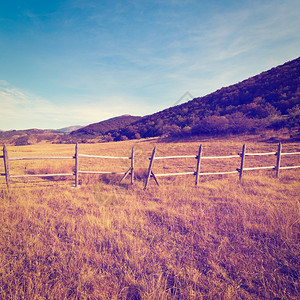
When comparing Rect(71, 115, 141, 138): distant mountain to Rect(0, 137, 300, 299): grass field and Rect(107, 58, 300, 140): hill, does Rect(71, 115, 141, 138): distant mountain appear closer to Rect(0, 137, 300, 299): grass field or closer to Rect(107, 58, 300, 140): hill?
Rect(107, 58, 300, 140): hill

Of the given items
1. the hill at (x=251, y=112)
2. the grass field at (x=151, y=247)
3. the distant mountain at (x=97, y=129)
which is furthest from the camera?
the distant mountain at (x=97, y=129)

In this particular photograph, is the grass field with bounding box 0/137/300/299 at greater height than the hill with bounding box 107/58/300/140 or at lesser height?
lesser

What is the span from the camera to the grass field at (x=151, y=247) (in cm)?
216

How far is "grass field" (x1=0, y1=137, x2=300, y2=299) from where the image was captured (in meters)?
2.16

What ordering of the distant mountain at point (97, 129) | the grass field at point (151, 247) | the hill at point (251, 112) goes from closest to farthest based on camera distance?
the grass field at point (151, 247) → the hill at point (251, 112) → the distant mountain at point (97, 129)

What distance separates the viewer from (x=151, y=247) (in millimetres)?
3021

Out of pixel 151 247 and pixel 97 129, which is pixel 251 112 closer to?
pixel 151 247

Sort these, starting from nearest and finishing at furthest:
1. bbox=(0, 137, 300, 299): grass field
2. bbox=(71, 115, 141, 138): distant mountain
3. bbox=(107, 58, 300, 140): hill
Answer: bbox=(0, 137, 300, 299): grass field
bbox=(107, 58, 300, 140): hill
bbox=(71, 115, 141, 138): distant mountain

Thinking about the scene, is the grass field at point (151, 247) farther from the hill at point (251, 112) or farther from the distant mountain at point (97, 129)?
the distant mountain at point (97, 129)

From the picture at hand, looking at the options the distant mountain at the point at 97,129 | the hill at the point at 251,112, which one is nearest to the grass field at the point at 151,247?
→ the hill at the point at 251,112

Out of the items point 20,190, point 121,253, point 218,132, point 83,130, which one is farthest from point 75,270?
point 83,130

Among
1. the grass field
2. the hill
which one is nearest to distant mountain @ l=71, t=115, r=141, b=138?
the hill

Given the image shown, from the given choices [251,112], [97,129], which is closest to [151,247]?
[251,112]

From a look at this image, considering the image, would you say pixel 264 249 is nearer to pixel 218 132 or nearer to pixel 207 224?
pixel 207 224
